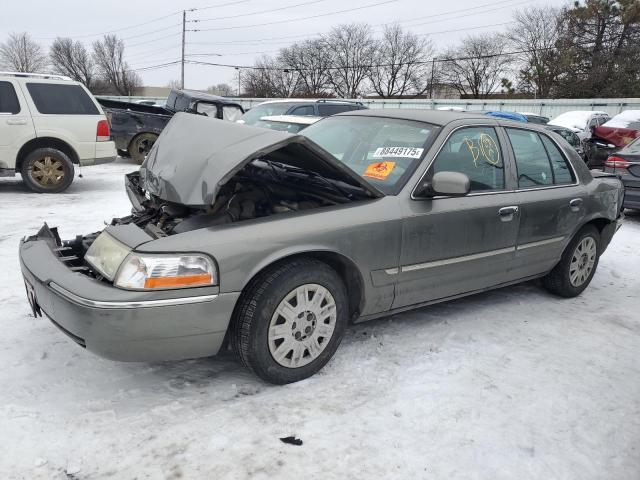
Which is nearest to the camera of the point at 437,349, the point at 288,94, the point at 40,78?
the point at 437,349

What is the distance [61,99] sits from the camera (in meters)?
8.53

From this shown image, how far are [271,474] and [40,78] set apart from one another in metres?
8.37

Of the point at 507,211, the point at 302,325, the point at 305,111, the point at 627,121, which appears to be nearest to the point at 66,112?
the point at 305,111

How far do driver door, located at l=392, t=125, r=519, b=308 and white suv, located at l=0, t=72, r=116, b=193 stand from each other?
7.13 metres

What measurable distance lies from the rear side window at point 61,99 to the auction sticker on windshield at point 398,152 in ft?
22.6

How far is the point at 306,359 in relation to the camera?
116 inches

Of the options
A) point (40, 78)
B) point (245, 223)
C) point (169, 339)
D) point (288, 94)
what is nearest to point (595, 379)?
point (245, 223)

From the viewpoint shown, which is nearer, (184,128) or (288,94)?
(184,128)

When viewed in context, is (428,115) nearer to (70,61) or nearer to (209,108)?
(209,108)

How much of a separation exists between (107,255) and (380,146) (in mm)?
1949

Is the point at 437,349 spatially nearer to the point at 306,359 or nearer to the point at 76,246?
the point at 306,359

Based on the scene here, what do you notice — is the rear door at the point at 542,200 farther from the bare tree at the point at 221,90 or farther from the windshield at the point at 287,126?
the bare tree at the point at 221,90

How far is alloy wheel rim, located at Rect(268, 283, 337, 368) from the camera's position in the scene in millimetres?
2793

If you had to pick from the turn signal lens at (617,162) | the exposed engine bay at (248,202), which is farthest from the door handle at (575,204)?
the turn signal lens at (617,162)
